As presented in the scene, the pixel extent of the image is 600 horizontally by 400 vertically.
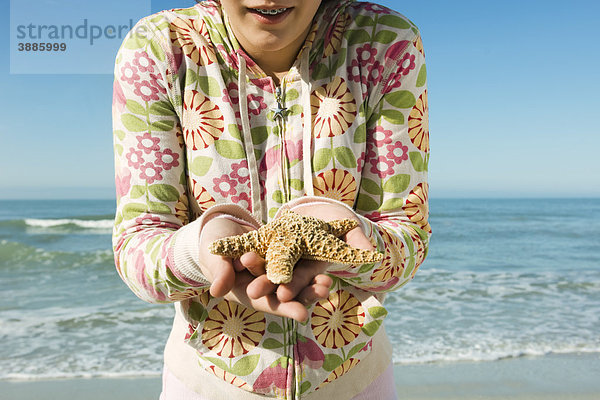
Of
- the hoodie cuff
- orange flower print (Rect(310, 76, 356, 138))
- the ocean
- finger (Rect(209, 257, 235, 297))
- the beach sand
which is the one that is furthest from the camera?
the ocean

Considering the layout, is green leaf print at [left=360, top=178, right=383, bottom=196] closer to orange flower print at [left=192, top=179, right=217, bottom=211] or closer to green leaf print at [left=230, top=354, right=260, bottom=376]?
orange flower print at [left=192, top=179, right=217, bottom=211]

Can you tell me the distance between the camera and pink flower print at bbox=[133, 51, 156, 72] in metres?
1.41

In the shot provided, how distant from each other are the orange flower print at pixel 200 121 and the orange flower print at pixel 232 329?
1.45 feet

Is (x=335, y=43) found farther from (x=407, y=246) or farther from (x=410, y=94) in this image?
(x=407, y=246)

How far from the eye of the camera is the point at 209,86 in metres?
1.47

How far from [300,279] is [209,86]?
633mm

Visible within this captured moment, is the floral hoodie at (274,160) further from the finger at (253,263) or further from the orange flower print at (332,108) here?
the finger at (253,263)

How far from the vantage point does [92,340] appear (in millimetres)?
5801

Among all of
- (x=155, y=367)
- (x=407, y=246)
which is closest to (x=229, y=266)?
(x=407, y=246)

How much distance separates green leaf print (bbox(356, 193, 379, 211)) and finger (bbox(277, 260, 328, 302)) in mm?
351

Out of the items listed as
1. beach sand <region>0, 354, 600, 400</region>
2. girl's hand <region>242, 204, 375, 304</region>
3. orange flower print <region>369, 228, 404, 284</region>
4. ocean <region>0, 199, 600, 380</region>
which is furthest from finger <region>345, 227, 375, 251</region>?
ocean <region>0, 199, 600, 380</region>

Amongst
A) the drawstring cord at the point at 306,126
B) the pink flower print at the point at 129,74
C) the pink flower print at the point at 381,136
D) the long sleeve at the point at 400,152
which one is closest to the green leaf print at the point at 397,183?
the long sleeve at the point at 400,152

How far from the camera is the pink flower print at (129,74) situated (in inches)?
55.5

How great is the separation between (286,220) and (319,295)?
27 centimetres
